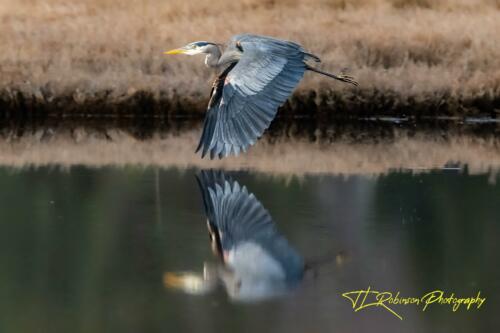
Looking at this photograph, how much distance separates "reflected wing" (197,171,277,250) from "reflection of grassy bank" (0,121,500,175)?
2.55ft

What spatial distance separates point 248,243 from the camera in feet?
28.6

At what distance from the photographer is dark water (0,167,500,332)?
6.90 m

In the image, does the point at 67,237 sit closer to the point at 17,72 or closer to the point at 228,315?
the point at 228,315

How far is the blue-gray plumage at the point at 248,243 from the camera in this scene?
301 inches

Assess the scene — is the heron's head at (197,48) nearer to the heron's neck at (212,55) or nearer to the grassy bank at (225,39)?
the heron's neck at (212,55)

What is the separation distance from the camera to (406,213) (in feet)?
32.6

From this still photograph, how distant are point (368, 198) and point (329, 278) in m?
2.85

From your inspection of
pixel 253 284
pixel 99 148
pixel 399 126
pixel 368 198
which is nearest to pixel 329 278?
pixel 253 284

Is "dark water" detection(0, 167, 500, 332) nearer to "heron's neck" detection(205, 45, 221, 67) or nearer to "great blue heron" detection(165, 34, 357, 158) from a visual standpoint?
"great blue heron" detection(165, 34, 357, 158)

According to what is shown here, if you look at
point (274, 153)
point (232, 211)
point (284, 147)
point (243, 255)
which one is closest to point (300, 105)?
point (284, 147)
